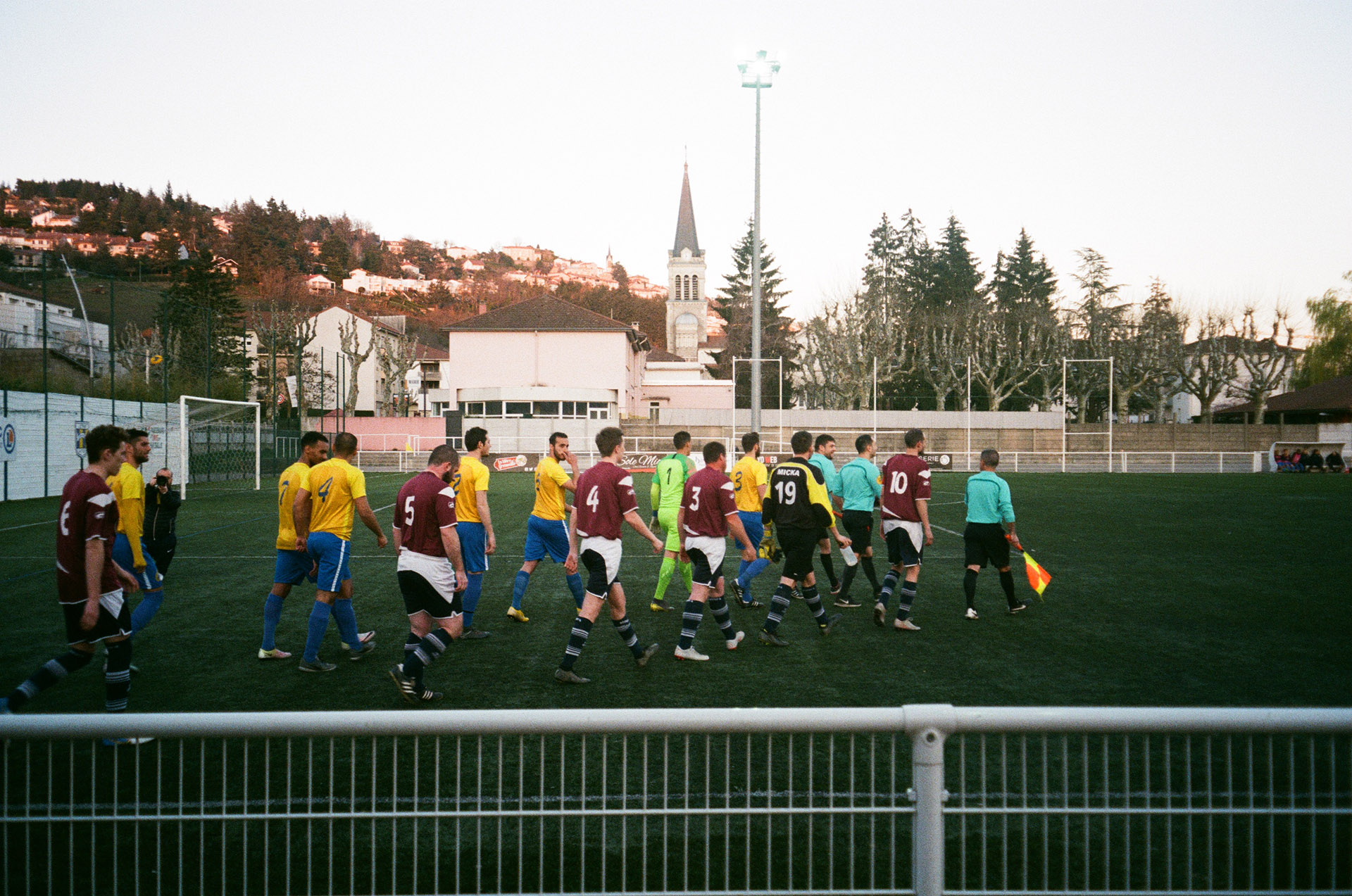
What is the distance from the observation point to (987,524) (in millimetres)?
8516

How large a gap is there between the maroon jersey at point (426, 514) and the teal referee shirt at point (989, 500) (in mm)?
5013

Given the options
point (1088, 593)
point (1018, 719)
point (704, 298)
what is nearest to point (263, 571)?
point (1088, 593)

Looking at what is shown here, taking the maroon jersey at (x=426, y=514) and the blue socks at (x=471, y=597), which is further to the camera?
the blue socks at (x=471, y=597)

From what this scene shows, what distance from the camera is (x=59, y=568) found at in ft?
16.5

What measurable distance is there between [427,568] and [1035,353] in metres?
55.6

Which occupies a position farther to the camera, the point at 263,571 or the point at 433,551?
the point at 263,571

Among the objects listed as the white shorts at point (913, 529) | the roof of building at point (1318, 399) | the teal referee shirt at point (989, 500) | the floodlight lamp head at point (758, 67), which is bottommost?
the white shorts at point (913, 529)

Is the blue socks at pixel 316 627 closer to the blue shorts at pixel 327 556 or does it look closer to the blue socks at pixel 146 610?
the blue shorts at pixel 327 556

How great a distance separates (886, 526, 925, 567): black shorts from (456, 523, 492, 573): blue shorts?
152 inches

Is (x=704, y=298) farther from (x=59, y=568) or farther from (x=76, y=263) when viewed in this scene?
(x=59, y=568)

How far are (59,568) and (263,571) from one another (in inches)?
281

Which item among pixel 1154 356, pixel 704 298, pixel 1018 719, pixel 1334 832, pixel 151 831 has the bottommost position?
pixel 151 831

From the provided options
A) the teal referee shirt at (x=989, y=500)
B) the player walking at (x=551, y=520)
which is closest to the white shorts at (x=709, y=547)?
the player walking at (x=551, y=520)

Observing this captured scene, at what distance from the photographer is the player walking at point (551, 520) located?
8.24m
